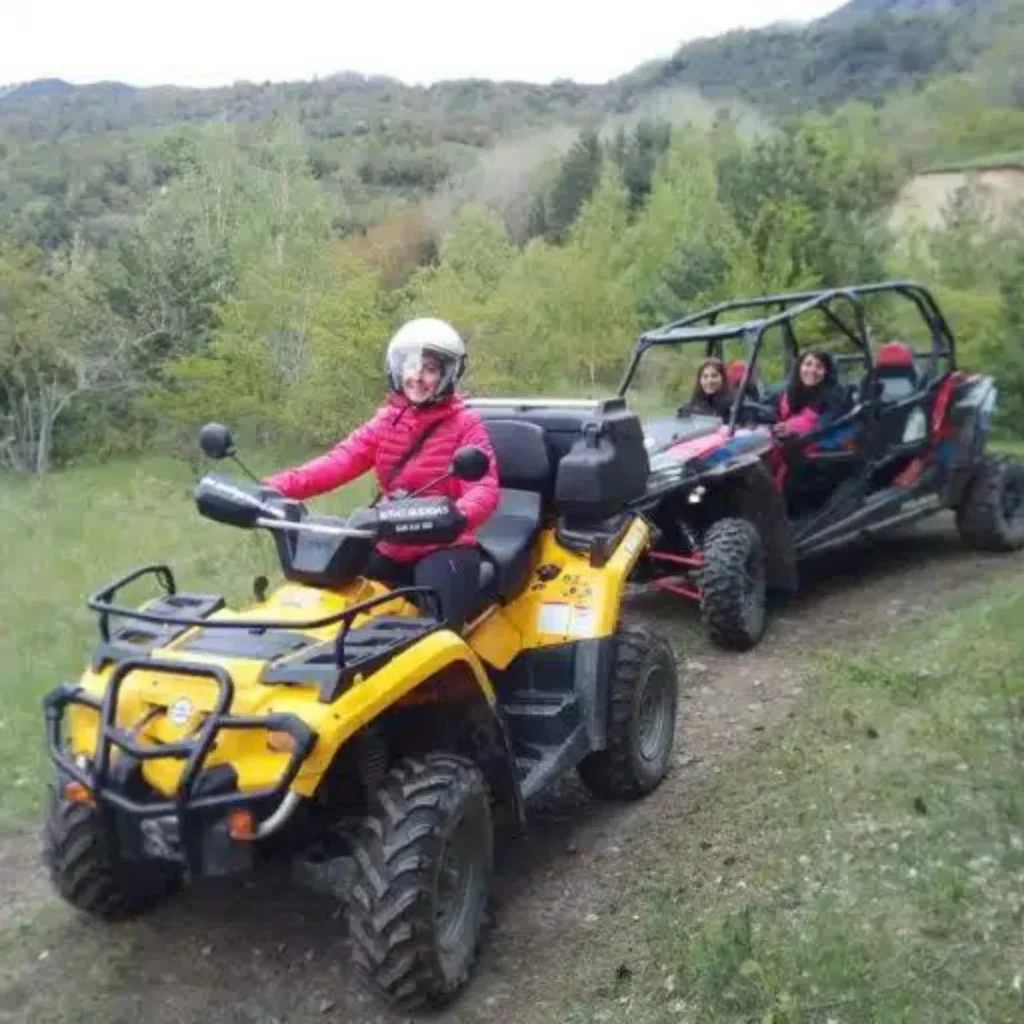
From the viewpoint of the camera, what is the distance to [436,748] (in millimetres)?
4840

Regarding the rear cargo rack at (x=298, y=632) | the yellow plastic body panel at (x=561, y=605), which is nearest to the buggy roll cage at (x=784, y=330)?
the yellow plastic body panel at (x=561, y=605)

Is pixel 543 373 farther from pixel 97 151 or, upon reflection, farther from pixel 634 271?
pixel 97 151

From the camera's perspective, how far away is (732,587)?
785 cm

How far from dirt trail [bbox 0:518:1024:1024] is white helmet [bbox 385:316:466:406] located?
181 cm

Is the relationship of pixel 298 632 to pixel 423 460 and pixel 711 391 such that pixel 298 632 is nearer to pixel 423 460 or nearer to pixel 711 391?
pixel 423 460

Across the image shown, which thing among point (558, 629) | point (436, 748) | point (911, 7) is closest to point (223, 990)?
point (436, 748)

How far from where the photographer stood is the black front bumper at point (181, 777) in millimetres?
3898

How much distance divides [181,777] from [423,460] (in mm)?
1774

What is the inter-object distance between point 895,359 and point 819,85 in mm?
114500

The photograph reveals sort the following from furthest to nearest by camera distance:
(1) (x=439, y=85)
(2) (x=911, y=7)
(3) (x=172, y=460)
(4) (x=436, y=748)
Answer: (1) (x=439, y=85)
(2) (x=911, y=7)
(3) (x=172, y=460)
(4) (x=436, y=748)

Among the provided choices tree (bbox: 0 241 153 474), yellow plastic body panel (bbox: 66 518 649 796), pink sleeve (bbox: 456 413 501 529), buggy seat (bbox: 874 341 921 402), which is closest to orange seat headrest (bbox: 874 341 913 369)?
buggy seat (bbox: 874 341 921 402)

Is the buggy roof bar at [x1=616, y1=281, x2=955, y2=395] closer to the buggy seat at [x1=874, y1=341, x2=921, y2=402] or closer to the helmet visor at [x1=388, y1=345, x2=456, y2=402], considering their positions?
the buggy seat at [x1=874, y1=341, x2=921, y2=402]

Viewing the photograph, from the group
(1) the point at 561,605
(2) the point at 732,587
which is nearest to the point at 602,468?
(1) the point at 561,605

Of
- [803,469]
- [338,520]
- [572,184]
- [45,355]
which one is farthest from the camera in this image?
[572,184]
